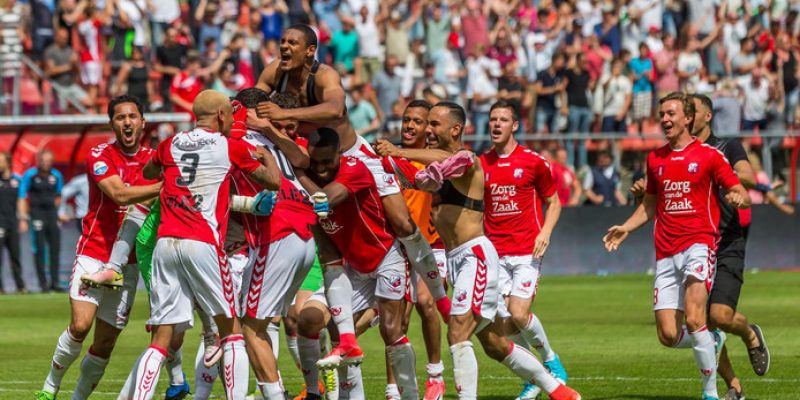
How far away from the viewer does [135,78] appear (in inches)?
→ 1110

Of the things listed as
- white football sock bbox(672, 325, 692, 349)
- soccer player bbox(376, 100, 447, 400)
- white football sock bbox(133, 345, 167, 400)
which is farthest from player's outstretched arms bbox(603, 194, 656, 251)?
white football sock bbox(133, 345, 167, 400)

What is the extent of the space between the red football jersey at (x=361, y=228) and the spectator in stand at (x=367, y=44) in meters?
19.3

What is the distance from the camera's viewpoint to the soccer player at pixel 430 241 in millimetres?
12227

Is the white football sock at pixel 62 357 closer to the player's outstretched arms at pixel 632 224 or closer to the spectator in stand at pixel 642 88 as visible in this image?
the player's outstretched arms at pixel 632 224

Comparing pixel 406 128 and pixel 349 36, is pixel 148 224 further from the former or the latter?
pixel 349 36

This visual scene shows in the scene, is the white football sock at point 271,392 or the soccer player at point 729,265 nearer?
the white football sock at point 271,392

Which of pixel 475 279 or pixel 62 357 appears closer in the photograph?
pixel 475 279

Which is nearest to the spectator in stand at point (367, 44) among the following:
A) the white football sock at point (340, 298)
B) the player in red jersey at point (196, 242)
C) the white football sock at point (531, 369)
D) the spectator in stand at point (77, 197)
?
the spectator in stand at point (77, 197)

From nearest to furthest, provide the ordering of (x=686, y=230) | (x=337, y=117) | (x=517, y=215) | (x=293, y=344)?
(x=337, y=117), (x=686, y=230), (x=293, y=344), (x=517, y=215)

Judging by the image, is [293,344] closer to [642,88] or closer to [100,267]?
[100,267]

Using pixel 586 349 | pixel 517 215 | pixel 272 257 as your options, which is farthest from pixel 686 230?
pixel 586 349

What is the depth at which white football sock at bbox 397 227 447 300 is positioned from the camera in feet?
39.1

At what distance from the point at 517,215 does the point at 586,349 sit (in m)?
3.77

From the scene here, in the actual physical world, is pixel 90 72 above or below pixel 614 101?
A: above
